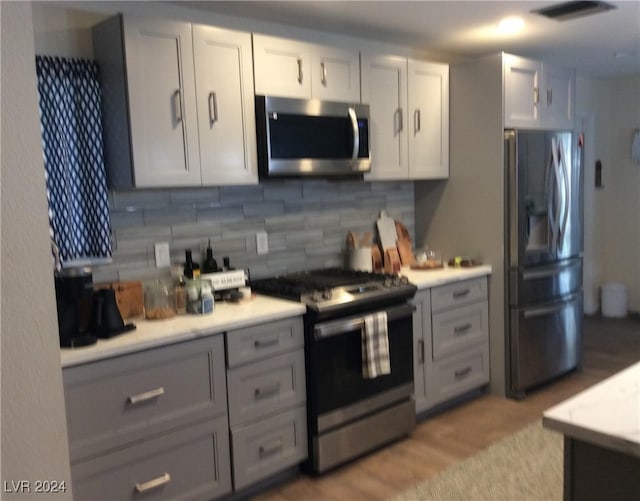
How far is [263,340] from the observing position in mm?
2533

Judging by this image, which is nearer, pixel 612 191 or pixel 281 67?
pixel 281 67

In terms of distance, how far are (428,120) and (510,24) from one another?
0.72 meters

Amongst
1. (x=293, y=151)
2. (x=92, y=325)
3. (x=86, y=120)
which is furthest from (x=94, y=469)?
(x=293, y=151)

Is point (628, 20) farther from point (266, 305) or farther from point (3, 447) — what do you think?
point (3, 447)

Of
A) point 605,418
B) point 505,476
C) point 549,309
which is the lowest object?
point 505,476

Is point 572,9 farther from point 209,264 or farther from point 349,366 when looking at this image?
point 209,264

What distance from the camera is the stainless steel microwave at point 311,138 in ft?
9.22

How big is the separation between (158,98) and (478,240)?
2215mm

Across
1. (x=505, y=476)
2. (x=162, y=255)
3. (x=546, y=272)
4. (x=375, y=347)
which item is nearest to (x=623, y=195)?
(x=546, y=272)

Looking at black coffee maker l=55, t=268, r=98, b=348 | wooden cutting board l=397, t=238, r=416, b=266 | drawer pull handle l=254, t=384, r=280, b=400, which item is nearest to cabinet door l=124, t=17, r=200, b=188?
black coffee maker l=55, t=268, r=98, b=348

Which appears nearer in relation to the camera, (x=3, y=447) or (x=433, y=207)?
(x=3, y=447)

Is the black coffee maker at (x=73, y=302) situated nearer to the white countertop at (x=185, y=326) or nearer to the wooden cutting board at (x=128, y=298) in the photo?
the white countertop at (x=185, y=326)

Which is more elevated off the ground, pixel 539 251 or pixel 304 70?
pixel 304 70

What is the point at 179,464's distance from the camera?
232 centimetres
